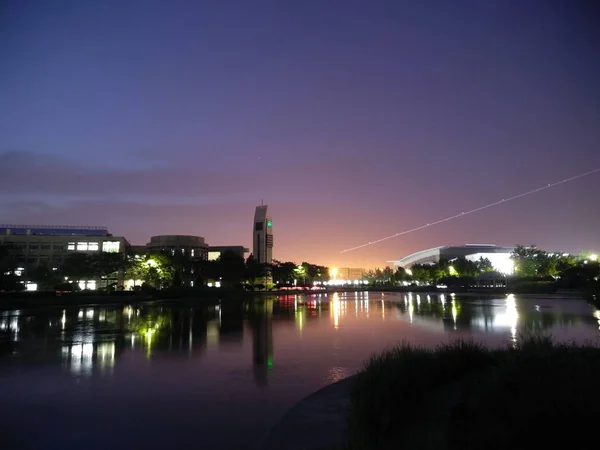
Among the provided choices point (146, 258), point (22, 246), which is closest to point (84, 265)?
point (146, 258)

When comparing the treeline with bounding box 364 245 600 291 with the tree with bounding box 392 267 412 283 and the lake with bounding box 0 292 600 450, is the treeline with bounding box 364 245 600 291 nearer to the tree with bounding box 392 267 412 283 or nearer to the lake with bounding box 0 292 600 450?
the tree with bounding box 392 267 412 283

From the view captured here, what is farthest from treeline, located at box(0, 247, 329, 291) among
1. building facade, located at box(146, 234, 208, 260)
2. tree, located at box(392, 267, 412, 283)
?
tree, located at box(392, 267, 412, 283)

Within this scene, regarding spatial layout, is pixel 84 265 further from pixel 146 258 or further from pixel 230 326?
pixel 230 326

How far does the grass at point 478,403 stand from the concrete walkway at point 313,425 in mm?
643

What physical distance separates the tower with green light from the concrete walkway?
169 metres

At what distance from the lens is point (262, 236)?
182 m

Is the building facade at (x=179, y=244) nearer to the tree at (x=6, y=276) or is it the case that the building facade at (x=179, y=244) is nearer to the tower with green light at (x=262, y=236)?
the tower with green light at (x=262, y=236)

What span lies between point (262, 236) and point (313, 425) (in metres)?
174

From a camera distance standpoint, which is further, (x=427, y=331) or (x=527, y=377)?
(x=427, y=331)

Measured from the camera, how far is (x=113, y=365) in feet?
48.2

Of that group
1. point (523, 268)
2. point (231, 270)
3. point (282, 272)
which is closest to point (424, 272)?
point (523, 268)

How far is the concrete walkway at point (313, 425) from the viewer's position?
7422 millimetres

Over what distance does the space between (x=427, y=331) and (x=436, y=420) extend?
16.5 meters

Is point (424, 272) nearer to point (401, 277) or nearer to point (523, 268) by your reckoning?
point (401, 277)
